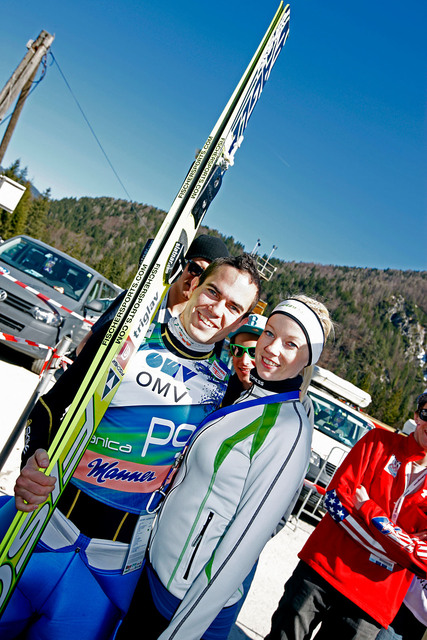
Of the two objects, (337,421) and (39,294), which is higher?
(337,421)

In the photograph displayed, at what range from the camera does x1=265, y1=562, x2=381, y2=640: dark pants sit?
1914 mm

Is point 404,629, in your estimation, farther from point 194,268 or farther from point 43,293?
point 43,293

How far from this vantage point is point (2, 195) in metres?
8.04

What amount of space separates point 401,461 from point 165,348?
150 centimetres

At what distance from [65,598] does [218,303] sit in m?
1.15

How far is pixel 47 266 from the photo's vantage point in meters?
6.70

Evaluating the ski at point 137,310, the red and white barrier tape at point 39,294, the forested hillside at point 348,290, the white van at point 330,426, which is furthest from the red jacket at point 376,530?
the forested hillside at point 348,290

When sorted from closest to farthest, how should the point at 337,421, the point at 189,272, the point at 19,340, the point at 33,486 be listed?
the point at 33,486 → the point at 189,272 → the point at 19,340 → the point at 337,421

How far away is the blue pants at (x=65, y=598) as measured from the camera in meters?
1.26

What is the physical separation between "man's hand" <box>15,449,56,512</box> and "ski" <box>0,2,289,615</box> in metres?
0.03

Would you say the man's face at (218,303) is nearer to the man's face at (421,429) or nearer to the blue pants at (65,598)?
the blue pants at (65,598)

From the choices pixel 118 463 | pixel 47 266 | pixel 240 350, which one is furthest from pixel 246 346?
pixel 47 266

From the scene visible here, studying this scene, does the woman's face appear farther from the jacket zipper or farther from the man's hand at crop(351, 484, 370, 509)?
the man's hand at crop(351, 484, 370, 509)

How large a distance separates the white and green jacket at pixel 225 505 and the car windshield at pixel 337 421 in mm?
6371
